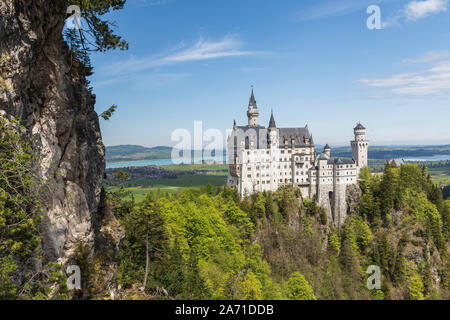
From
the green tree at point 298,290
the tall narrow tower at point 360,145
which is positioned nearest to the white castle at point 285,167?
the tall narrow tower at point 360,145

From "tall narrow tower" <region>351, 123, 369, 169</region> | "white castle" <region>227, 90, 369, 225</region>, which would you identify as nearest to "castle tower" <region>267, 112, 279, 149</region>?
"white castle" <region>227, 90, 369, 225</region>

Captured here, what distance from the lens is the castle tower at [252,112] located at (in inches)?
3194

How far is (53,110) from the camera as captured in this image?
56.8 feet

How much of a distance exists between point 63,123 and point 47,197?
16.1ft

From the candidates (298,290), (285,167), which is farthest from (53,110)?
(285,167)

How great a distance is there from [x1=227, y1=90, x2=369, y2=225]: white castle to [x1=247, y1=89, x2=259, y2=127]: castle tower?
179cm

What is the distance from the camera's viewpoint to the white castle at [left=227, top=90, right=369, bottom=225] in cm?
7431

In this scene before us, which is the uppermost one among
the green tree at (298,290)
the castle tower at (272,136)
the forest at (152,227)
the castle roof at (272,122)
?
the castle roof at (272,122)

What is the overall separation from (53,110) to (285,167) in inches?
2581

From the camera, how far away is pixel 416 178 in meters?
83.4

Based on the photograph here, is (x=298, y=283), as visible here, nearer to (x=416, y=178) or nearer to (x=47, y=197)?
(x=47, y=197)

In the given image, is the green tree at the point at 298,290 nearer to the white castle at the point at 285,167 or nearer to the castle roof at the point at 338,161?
the white castle at the point at 285,167

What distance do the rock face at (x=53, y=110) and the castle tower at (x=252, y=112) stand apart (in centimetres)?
6157
